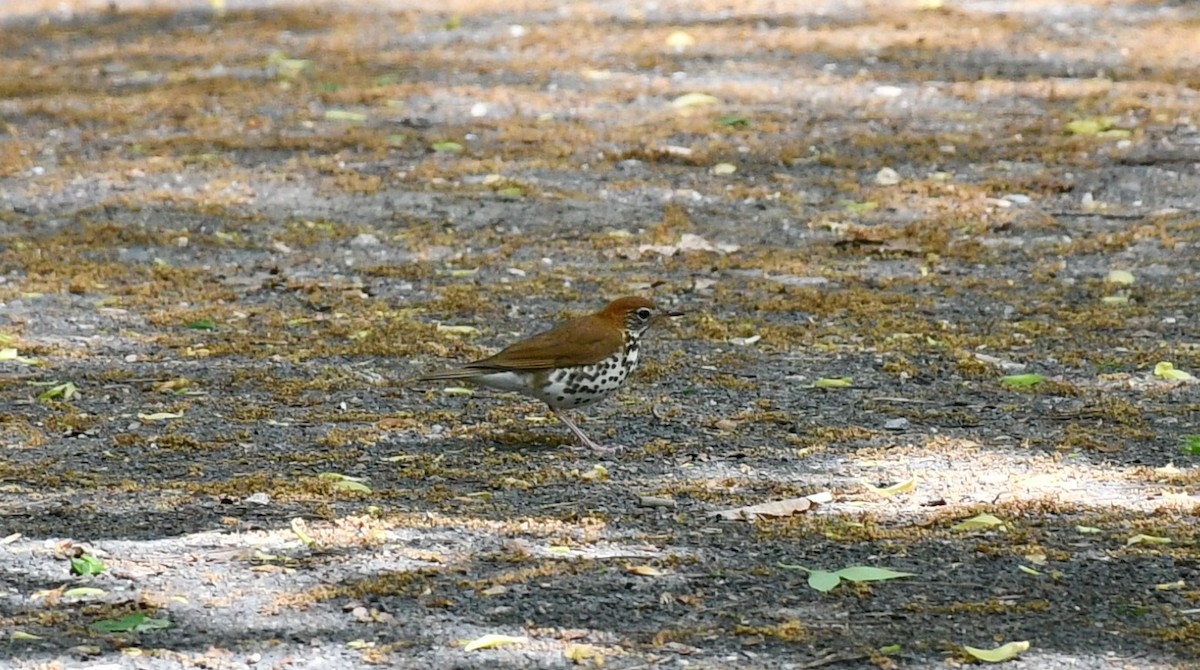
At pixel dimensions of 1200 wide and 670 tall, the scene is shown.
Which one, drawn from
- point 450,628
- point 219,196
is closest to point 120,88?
point 219,196

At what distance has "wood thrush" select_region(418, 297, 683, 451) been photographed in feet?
22.3

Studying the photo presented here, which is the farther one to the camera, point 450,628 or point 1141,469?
point 1141,469

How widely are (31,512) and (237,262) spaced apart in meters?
4.27

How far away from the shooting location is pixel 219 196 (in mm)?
11547

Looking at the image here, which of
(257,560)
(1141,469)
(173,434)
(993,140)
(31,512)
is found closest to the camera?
(257,560)

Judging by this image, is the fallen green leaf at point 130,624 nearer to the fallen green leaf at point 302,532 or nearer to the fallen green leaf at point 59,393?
the fallen green leaf at point 302,532

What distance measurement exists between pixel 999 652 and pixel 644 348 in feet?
12.9

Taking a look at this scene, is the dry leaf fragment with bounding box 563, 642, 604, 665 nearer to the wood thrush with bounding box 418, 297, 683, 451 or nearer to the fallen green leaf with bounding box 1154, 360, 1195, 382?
the wood thrush with bounding box 418, 297, 683, 451

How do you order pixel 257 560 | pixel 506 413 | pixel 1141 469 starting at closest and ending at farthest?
pixel 257 560 < pixel 1141 469 < pixel 506 413

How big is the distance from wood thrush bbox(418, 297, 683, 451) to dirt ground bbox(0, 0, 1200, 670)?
0.69ft

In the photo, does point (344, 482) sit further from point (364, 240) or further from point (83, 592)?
point (364, 240)

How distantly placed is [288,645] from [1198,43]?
13.0m

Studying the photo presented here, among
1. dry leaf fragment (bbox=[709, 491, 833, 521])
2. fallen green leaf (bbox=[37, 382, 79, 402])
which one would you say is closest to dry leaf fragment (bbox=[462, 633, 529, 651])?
dry leaf fragment (bbox=[709, 491, 833, 521])

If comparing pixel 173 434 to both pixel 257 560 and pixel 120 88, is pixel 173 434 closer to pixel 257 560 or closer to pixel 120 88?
pixel 257 560
